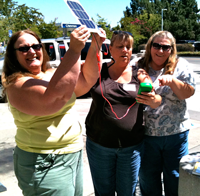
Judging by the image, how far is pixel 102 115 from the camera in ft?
6.79

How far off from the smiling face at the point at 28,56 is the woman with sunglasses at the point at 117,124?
0.56 metres

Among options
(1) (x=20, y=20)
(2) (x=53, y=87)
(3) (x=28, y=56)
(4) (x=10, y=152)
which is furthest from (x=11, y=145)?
(1) (x=20, y=20)

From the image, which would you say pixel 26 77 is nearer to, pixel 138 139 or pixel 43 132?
pixel 43 132

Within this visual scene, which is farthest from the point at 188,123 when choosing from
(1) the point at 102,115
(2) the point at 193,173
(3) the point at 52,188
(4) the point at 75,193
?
(3) the point at 52,188

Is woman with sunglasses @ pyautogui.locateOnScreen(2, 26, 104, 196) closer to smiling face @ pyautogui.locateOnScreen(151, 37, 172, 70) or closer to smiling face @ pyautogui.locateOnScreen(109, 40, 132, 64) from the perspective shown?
smiling face @ pyautogui.locateOnScreen(109, 40, 132, 64)

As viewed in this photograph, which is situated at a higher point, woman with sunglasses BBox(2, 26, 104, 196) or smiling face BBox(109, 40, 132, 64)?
smiling face BBox(109, 40, 132, 64)

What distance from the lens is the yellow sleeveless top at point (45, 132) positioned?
1.56m

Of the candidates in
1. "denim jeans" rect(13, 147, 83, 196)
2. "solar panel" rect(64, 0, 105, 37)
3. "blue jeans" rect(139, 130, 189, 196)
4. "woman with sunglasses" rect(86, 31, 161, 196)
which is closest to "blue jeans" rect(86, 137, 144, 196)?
"woman with sunglasses" rect(86, 31, 161, 196)

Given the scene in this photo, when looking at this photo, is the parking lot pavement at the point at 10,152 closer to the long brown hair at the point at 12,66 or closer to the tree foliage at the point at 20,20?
the long brown hair at the point at 12,66

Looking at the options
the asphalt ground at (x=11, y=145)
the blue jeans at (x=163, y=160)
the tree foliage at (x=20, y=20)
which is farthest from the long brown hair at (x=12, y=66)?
the tree foliage at (x=20, y=20)

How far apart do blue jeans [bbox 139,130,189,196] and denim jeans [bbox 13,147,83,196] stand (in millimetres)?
948

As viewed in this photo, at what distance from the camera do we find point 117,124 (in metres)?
2.03

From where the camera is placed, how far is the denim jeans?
1.56 meters

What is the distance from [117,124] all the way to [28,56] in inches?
35.1
